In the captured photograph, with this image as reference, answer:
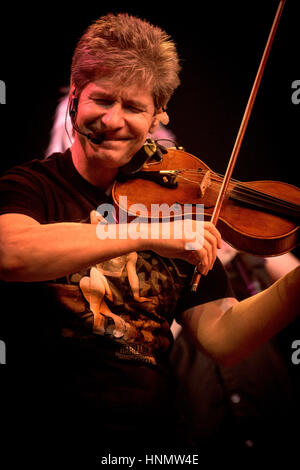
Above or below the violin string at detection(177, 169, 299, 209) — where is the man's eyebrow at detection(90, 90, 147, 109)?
above

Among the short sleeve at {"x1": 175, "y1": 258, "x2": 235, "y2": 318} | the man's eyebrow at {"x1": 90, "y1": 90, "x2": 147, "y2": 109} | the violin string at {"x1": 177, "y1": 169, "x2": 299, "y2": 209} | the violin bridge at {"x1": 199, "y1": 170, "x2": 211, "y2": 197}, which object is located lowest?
the short sleeve at {"x1": 175, "y1": 258, "x2": 235, "y2": 318}

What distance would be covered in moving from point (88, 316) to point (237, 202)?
1.97 feet

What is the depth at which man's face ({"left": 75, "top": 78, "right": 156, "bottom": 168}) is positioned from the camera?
1.25 m

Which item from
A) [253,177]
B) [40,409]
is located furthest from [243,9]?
[40,409]

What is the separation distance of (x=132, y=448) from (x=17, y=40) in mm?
1678

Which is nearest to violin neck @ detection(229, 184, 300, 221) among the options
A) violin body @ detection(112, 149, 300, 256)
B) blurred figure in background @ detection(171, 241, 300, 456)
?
violin body @ detection(112, 149, 300, 256)

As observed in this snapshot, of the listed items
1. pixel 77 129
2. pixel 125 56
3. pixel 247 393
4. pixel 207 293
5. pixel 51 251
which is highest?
pixel 125 56

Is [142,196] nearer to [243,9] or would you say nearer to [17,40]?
[17,40]

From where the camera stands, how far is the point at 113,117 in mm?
1241

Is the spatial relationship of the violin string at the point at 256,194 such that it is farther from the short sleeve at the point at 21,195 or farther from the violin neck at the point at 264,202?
the short sleeve at the point at 21,195

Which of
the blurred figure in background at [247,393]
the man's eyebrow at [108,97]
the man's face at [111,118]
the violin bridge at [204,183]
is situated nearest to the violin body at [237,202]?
the violin bridge at [204,183]

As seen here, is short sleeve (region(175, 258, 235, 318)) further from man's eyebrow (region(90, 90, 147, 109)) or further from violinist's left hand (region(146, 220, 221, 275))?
man's eyebrow (region(90, 90, 147, 109))

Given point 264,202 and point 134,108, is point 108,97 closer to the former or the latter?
point 134,108

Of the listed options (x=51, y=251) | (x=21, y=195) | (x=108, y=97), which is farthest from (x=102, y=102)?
(x=51, y=251)
